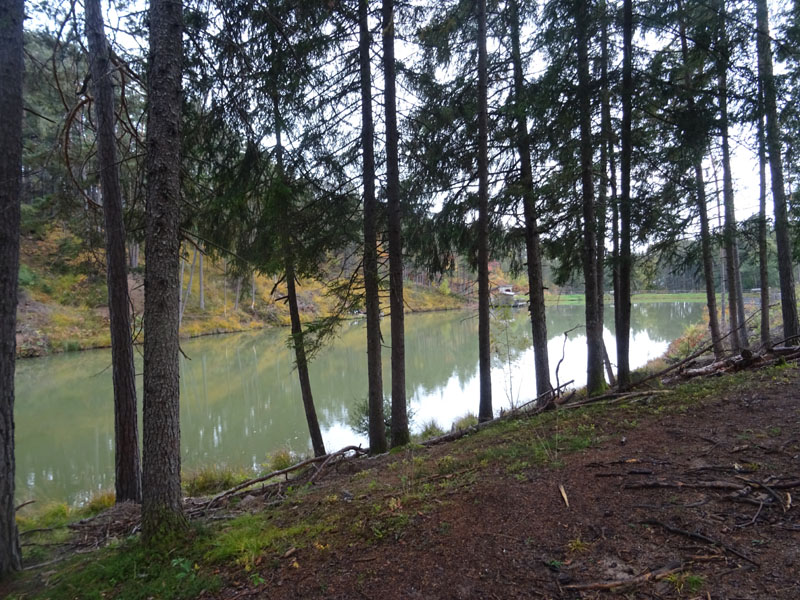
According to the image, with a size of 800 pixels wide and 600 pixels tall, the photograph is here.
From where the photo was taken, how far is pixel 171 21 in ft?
10.1

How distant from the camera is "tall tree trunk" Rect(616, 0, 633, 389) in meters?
5.18

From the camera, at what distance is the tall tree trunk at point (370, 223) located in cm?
643

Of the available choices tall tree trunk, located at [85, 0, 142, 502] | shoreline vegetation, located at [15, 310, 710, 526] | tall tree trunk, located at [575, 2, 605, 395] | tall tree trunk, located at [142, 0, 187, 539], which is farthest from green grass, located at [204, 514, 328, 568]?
tall tree trunk, located at [575, 2, 605, 395]

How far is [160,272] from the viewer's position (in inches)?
121

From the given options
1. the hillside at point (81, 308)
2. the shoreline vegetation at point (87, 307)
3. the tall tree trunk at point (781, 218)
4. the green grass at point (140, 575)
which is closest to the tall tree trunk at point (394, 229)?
the green grass at point (140, 575)

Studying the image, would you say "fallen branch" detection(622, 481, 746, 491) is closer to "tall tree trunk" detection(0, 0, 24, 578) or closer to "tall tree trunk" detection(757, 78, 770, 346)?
"tall tree trunk" detection(0, 0, 24, 578)

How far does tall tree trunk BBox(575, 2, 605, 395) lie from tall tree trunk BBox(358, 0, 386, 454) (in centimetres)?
307

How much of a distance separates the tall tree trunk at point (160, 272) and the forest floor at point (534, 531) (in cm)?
39

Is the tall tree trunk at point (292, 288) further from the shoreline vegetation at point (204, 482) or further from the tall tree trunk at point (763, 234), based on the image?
the tall tree trunk at point (763, 234)

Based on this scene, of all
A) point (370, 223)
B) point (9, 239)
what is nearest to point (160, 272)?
point (9, 239)

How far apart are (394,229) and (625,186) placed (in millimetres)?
3335

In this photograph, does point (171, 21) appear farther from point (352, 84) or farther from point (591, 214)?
point (591, 214)

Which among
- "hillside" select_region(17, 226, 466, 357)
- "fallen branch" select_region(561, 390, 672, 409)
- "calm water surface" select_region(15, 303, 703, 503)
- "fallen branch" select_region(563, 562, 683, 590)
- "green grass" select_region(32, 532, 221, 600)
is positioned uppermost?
"hillside" select_region(17, 226, 466, 357)

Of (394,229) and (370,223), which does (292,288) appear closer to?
(370,223)
